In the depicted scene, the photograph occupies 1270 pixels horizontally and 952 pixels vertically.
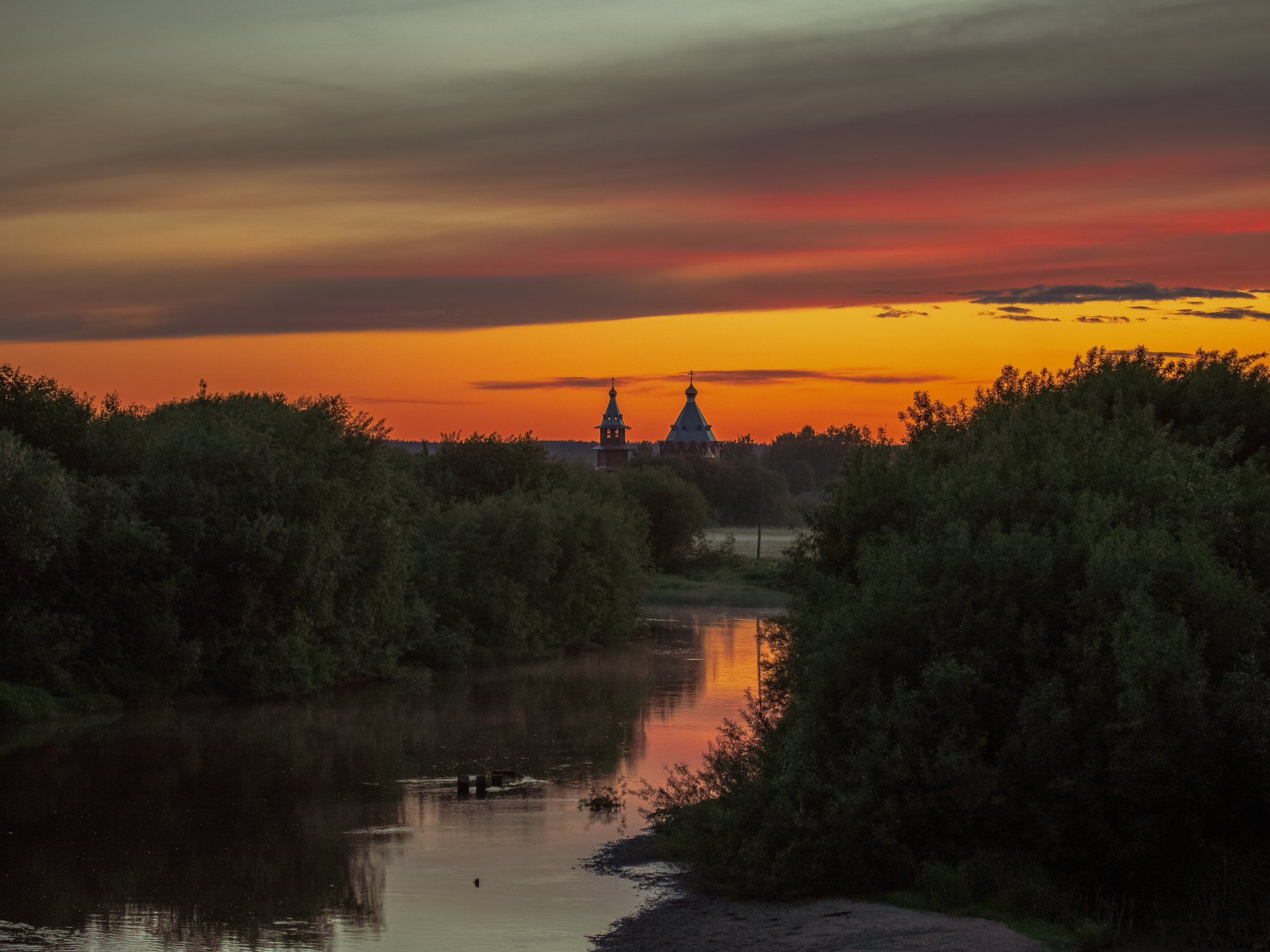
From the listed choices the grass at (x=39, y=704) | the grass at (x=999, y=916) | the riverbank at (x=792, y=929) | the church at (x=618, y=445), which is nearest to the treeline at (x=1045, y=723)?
the grass at (x=999, y=916)

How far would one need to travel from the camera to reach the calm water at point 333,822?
23172 millimetres

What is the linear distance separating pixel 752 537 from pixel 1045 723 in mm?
133279

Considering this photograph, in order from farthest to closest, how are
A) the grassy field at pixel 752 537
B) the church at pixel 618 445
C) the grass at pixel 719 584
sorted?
the church at pixel 618 445 → the grassy field at pixel 752 537 → the grass at pixel 719 584

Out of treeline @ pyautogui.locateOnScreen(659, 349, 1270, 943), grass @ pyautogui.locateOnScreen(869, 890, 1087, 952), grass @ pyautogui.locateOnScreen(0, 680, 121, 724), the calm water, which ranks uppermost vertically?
treeline @ pyautogui.locateOnScreen(659, 349, 1270, 943)

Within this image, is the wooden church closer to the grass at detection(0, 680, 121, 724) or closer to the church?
the church

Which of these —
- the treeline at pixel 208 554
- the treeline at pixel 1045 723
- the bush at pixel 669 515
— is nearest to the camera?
the treeline at pixel 1045 723

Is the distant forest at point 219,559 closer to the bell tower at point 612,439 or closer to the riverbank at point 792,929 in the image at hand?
the riverbank at point 792,929

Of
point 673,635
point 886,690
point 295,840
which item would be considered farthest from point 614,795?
point 673,635

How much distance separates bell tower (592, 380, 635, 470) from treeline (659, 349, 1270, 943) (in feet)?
523

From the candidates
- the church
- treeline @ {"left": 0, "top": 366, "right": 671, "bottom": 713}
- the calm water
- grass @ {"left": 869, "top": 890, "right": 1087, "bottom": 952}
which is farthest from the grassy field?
grass @ {"left": 869, "top": 890, "right": 1087, "bottom": 952}

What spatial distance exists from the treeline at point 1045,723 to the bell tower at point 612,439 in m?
159

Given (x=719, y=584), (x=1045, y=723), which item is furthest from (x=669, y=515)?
(x=1045, y=723)

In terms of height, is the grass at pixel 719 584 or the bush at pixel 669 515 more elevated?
the bush at pixel 669 515

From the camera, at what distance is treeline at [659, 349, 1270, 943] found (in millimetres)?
21562
